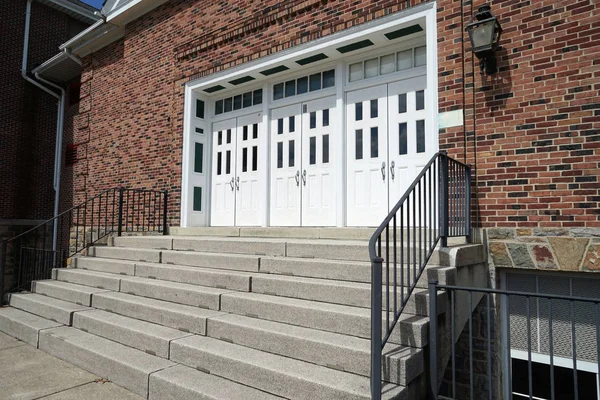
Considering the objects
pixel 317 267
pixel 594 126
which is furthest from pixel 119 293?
A: pixel 594 126

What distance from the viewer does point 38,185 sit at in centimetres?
1330

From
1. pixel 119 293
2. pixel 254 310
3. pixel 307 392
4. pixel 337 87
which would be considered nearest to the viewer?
pixel 307 392

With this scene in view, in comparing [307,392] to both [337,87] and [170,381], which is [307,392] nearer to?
[170,381]

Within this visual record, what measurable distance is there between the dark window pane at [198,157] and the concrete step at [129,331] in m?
3.39

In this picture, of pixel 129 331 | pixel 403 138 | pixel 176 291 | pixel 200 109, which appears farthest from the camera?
pixel 200 109

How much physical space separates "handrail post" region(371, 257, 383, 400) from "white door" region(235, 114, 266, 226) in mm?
4434

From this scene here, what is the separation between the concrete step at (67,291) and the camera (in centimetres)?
520

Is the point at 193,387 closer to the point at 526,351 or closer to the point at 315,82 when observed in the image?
the point at 526,351

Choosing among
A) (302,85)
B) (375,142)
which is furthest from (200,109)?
(375,142)

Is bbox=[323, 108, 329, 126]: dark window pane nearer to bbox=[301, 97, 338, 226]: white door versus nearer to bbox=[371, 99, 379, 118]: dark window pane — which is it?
bbox=[301, 97, 338, 226]: white door

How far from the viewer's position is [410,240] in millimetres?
3783

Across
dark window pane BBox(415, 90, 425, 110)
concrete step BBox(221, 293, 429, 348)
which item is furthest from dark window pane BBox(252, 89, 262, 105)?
concrete step BBox(221, 293, 429, 348)

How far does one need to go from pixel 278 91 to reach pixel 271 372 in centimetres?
493

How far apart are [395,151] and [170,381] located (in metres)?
3.71
